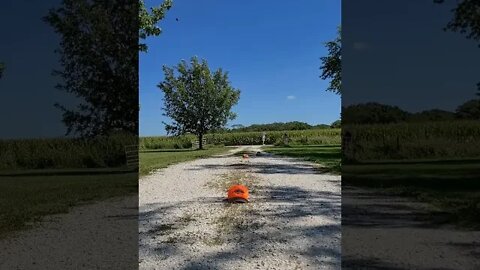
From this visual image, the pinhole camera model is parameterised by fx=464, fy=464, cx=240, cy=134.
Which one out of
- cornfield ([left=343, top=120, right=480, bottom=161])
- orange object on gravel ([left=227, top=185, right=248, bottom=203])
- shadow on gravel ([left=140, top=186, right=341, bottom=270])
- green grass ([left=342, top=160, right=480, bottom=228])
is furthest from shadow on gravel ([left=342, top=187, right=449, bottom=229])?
orange object on gravel ([left=227, top=185, right=248, bottom=203])

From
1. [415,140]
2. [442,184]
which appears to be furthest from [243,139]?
[442,184]

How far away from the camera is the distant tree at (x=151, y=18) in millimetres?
11836

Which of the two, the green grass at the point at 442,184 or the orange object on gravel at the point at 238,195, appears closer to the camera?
the green grass at the point at 442,184

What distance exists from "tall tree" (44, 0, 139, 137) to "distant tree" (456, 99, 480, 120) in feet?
10.5

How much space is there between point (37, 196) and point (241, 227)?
238 cm

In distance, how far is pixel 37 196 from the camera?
4.19m

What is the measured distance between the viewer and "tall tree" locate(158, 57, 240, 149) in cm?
3088

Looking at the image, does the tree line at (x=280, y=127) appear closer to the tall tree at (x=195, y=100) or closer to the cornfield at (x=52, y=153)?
the tall tree at (x=195, y=100)

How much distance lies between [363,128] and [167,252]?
247 cm

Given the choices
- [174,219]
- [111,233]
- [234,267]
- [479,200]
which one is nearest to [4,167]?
[111,233]

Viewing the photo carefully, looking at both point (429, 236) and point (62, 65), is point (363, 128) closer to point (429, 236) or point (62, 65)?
point (429, 236)

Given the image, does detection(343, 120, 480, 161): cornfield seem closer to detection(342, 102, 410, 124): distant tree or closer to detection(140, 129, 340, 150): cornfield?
detection(342, 102, 410, 124): distant tree

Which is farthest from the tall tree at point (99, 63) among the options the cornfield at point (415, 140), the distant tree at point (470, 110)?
the distant tree at point (470, 110)

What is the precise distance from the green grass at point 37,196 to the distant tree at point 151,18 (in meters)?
7.60
